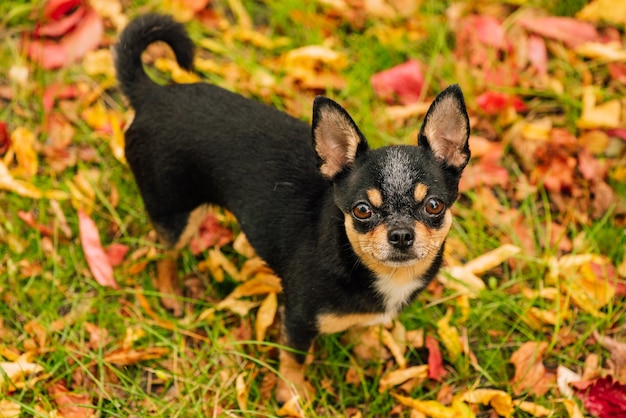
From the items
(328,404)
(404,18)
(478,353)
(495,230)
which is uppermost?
(404,18)

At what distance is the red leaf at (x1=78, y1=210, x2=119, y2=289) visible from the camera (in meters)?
4.37

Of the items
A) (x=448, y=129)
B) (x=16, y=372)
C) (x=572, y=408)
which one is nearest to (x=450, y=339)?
(x=572, y=408)

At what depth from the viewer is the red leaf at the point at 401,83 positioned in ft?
17.3

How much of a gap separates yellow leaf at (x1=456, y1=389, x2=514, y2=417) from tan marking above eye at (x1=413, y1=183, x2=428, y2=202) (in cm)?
119

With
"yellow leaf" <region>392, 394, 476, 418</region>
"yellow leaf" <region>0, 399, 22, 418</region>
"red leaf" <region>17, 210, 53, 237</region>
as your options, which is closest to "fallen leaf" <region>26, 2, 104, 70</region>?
"red leaf" <region>17, 210, 53, 237</region>

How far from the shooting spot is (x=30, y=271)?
14.3ft

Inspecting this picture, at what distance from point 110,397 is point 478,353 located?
200 cm

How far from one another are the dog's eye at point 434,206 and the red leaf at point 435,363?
1.10 metres

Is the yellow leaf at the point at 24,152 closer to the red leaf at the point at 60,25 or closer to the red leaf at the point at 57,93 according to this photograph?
the red leaf at the point at 57,93

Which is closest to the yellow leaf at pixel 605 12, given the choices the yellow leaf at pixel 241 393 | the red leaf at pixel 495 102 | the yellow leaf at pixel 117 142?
the red leaf at pixel 495 102

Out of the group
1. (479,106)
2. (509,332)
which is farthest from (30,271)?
(479,106)

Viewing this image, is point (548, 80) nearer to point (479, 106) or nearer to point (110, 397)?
point (479, 106)

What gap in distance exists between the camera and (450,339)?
408 cm

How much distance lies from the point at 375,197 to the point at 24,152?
2.66 meters
